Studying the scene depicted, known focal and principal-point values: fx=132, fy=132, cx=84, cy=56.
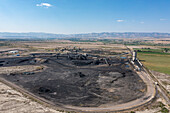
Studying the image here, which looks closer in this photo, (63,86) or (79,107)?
(79,107)

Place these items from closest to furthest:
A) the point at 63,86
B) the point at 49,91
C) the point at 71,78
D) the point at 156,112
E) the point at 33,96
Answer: the point at 156,112, the point at 33,96, the point at 49,91, the point at 63,86, the point at 71,78

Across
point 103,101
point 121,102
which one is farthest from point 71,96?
point 121,102

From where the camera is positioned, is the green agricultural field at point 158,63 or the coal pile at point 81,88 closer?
the coal pile at point 81,88

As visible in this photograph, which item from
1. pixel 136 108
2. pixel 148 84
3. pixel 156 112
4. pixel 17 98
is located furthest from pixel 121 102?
pixel 17 98

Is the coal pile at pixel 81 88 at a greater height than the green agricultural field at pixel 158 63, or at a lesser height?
lesser

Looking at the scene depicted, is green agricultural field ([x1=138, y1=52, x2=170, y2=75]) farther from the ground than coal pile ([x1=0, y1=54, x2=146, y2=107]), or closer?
farther from the ground

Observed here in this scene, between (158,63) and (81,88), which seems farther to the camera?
(158,63)

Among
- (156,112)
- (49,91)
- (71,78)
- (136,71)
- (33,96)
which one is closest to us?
(156,112)

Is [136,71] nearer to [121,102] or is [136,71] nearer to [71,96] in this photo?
[121,102]

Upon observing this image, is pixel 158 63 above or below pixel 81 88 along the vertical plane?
above

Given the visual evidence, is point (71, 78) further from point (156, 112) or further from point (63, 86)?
point (156, 112)

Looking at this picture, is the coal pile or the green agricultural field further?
the green agricultural field
